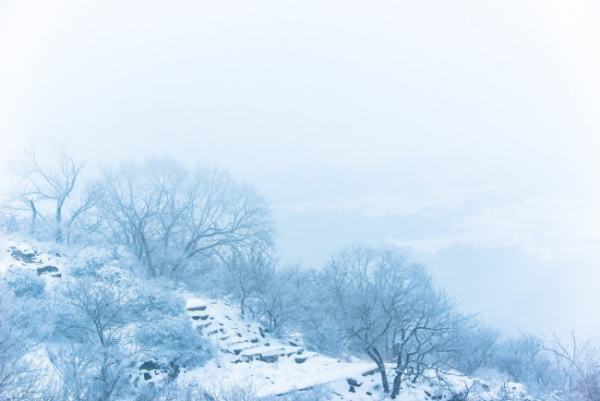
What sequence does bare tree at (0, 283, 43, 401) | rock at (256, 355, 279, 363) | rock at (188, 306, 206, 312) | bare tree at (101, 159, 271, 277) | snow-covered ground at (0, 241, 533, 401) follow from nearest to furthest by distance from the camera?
1. bare tree at (0, 283, 43, 401)
2. snow-covered ground at (0, 241, 533, 401)
3. rock at (256, 355, 279, 363)
4. rock at (188, 306, 206, 312)
5. bare tree at (101, 159, 271, 277)

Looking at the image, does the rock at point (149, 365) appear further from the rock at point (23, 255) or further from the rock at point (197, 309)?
the rock at point (23, 255)

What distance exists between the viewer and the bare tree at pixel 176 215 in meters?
36.9

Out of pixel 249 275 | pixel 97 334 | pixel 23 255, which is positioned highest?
pixel 23 255

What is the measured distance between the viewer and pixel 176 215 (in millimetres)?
38562

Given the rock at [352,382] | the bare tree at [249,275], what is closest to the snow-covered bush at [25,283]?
the bare tree at [249,275]

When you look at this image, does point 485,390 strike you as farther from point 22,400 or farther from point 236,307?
point 22,400

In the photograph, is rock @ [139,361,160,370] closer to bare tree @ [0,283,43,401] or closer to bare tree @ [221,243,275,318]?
bare tree @ [0,283,43,401]

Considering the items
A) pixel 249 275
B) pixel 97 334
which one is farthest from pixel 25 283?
pixel 249 275

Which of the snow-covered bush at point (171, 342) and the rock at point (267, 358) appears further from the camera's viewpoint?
the rock at point (267, 358)

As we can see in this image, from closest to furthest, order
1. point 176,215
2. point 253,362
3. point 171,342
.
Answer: point 171,342, point 253,362, point 176,215

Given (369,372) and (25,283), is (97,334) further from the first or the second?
(369,372)

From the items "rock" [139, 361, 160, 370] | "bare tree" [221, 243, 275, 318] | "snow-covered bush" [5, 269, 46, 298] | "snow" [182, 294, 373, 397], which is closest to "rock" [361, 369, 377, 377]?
"snow" [182, 294, 373, 397]

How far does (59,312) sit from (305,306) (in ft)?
57.8

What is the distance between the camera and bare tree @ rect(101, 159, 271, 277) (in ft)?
121
